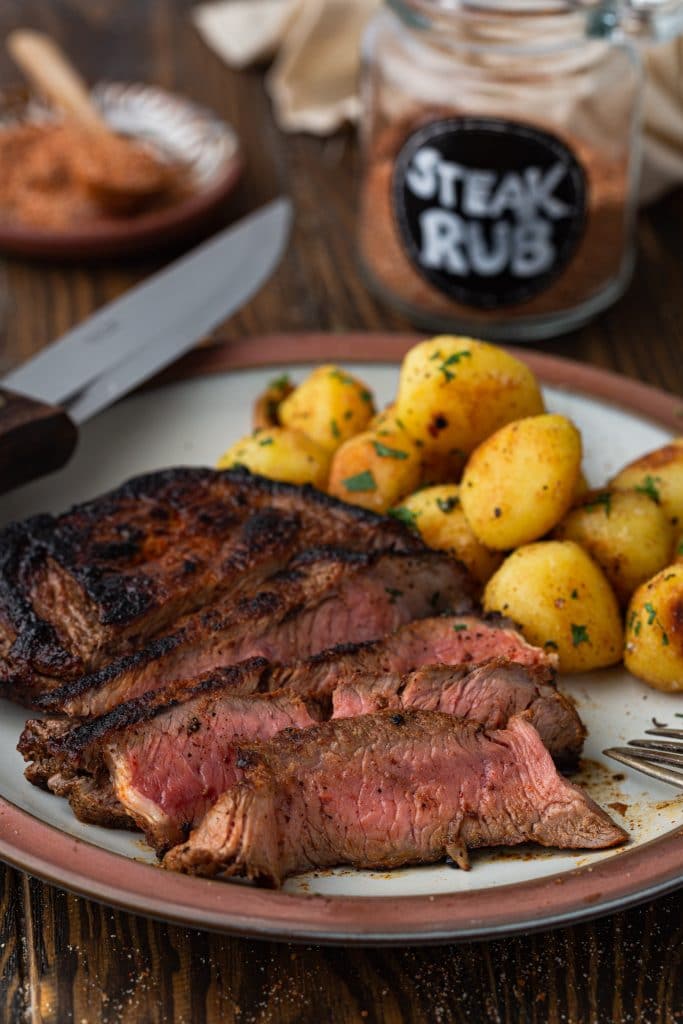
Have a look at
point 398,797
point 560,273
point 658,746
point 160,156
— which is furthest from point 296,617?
point 160,156

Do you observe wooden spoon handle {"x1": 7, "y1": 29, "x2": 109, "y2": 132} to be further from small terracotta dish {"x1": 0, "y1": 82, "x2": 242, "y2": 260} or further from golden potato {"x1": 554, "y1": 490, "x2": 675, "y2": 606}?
golden potato {"x1": 554, "y1": 490, "x2": 675, "y2": 606}

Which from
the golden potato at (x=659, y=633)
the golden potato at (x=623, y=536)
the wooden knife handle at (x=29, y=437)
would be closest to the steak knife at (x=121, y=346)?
the wooden knife handle at (x=29, y=437)

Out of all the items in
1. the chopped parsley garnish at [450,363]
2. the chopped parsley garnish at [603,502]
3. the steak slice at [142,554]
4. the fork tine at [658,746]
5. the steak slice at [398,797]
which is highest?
the chopped parsley garnish at [450,363]

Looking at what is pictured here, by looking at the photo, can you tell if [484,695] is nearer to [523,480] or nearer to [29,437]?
[523,480]

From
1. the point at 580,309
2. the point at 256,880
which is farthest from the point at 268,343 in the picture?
the point at 256,880

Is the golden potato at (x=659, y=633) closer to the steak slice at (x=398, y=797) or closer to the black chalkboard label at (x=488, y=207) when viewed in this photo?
the steak slice at (x=398, y=797)

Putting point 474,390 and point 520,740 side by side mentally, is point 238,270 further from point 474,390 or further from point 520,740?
point 520,740
